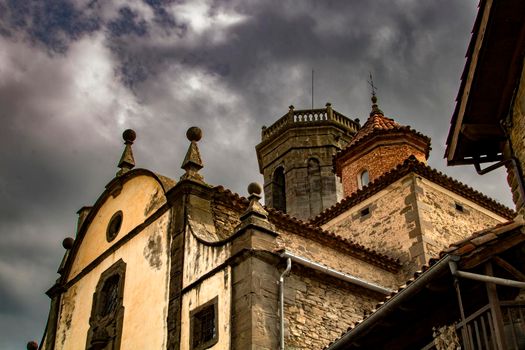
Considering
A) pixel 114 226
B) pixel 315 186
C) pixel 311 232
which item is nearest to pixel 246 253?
pixel 311 232

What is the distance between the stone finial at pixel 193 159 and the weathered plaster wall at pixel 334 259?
96.0 inches

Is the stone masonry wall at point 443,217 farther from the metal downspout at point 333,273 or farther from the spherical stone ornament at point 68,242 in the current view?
the spherical stone ornament at point 68,242

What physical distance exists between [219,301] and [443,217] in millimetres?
8034

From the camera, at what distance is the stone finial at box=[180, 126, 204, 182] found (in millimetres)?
14852

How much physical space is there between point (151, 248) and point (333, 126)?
15.5 m

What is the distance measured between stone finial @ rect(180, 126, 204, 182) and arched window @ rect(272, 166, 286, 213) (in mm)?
12755

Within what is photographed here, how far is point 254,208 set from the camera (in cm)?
1280

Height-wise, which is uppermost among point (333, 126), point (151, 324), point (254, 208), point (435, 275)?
point (333, 126)

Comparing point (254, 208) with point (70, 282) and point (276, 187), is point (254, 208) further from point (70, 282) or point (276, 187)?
point (276, 187)

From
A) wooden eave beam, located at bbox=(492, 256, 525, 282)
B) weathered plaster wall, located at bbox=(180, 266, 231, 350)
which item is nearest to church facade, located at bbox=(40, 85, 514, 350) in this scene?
weathered plaster wall, located at bbox=(180, 266, 231, 350)

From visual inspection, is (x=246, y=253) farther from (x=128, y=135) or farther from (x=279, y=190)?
(x=279, y=190)

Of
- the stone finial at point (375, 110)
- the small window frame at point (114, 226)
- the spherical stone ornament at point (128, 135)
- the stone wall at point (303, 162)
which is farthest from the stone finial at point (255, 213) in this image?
the stone wall at point (303, 162)

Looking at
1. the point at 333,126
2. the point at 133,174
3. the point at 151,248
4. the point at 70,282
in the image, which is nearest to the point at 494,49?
the point at 151,248

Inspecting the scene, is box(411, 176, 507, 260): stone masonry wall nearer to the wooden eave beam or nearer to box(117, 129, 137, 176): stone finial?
box(117, 129, 137, 176): stone finial
